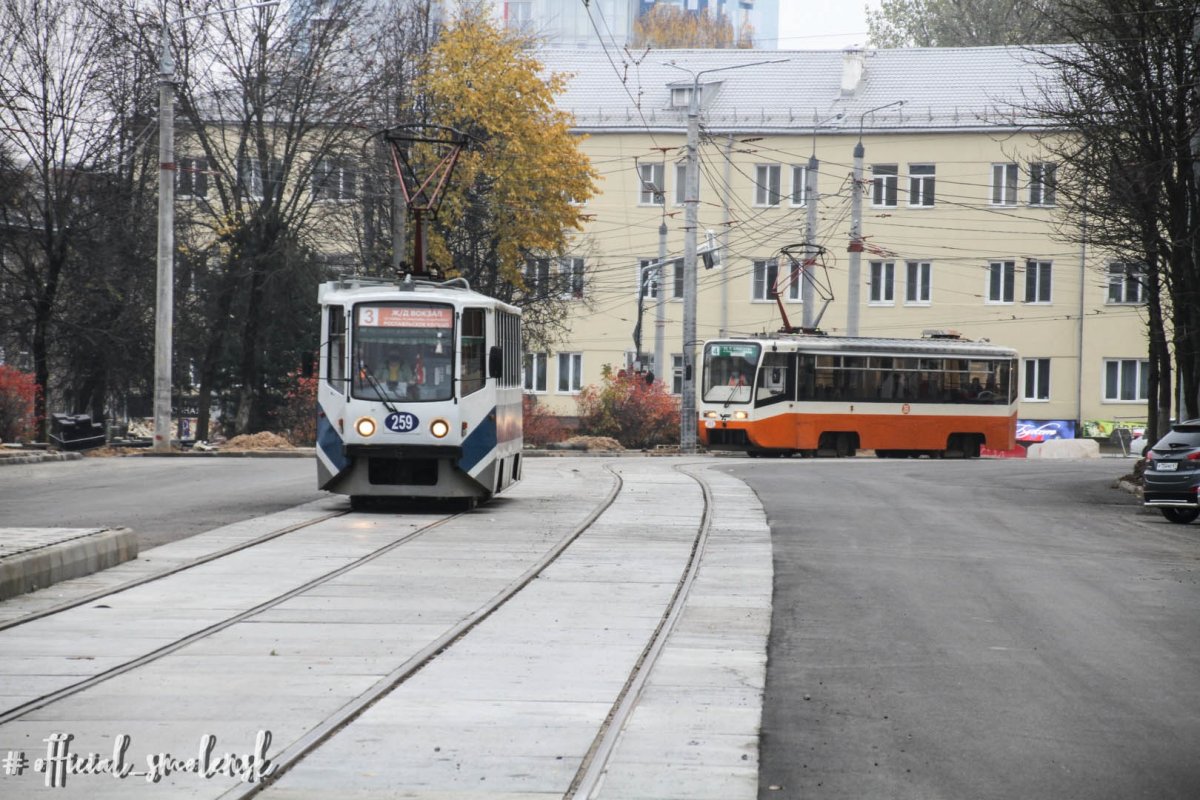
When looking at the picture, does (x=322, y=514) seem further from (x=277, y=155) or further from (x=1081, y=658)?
(x=277, y=155)

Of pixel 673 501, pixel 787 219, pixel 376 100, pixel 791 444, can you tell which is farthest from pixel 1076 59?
pixel 787 219

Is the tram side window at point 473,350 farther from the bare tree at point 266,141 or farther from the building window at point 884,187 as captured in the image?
the building window at point 884,187

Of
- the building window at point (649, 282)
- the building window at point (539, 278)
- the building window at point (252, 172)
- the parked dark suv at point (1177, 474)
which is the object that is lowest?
the parked dark suv at point (1177, 474)

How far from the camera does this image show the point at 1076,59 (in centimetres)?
3012

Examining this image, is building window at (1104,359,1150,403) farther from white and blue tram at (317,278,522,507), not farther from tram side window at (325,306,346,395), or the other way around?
tram side window at (325,306,346,395)

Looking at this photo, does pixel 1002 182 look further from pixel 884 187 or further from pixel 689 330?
pixel 689 330

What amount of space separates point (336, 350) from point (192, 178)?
29.7 m

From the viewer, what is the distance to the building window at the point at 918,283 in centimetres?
6350

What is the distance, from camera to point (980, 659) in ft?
35.1

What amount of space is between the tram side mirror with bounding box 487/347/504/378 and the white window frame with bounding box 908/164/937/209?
44248 millimetres

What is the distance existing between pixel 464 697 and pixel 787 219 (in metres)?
55.3

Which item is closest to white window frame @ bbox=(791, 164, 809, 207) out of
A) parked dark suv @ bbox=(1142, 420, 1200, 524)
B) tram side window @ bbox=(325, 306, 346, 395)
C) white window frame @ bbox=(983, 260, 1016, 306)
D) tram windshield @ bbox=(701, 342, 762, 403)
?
white window frame @ bbox=(983, 260, 1016, 306)

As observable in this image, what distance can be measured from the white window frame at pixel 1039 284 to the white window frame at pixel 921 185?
4478 millimetres

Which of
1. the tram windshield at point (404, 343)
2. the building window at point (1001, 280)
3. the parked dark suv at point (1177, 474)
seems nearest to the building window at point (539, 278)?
the building window at point (1001, 280)
